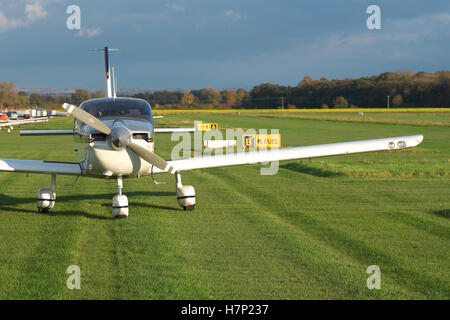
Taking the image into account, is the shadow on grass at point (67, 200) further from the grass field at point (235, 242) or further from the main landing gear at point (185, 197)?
the main landing gear at point (185, 197)

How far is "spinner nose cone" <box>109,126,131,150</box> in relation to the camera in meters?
9.46

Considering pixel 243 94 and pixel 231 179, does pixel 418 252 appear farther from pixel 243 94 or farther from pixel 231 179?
pixel 243 94

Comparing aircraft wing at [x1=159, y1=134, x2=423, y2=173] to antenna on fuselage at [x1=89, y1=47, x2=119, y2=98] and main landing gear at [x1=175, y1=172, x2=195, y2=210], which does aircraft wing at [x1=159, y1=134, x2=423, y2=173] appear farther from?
antenna on fuselage at [x1=89, y1=47, x2=119, y2=98]

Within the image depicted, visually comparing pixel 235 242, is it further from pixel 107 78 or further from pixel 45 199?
pixel 107 78

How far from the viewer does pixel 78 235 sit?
29.4 ft

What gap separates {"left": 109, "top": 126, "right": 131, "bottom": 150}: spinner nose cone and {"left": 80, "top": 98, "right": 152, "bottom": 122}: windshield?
3.50 ft

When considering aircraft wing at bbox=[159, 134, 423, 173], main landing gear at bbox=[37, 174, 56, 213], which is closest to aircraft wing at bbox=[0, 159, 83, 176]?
main landing gear at bbox=[37, 174, 56, 213]

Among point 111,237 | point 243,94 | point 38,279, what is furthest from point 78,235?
point 243,94

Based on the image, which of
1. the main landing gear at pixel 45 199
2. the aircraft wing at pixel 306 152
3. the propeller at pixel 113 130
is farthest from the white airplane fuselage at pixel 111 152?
the aircraft wing at pixel 306 152

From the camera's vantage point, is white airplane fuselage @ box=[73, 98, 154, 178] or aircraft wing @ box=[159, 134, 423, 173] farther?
aircraft wing @ box=[159, 134, 423, 173]

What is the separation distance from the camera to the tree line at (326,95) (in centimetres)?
10581

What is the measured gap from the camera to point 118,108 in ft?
35.5

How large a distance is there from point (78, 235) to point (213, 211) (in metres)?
3.11

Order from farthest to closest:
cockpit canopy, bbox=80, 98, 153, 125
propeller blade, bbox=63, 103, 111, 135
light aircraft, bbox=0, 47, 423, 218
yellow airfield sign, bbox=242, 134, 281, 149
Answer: yellow airfield sign, bbox=242, 134, 281, 149 → cockpit canopy, bbox=80, 98, 153, 125 → light aircraft, bbox=0, 47, 423, 218 → propeller blade, bbox=63, 103, 111, 135
